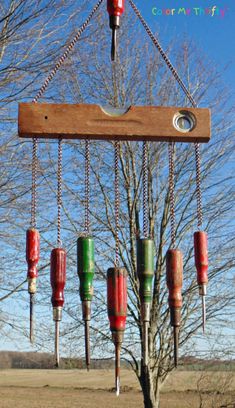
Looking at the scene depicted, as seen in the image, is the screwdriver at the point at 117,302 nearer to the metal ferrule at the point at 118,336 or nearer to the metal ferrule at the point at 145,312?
the metal ferrule at the point at 118,336

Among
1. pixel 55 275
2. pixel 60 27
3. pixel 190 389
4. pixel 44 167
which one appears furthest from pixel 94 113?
pixel 190 389

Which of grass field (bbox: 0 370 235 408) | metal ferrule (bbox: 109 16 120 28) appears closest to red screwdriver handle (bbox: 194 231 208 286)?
metal ferrule (bbox: 109 16 120 28)

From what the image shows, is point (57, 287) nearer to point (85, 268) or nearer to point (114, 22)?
point (85, 268)

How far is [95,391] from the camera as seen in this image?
91.2ft

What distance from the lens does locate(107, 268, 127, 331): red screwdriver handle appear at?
2.71 m

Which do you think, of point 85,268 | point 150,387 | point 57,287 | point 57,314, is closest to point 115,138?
point 85,268

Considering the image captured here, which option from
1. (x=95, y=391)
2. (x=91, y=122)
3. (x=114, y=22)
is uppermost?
(x=114, y=22)

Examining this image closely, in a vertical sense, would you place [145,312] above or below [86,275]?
below

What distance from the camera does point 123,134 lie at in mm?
3041

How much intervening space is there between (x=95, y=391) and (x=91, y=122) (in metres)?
26.3

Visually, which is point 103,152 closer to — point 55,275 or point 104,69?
point 104,69

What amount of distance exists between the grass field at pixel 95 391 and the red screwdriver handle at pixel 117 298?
922 cm

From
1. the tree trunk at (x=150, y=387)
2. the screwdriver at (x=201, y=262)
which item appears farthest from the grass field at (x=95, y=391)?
the screwdriver at (x=201, y=262)

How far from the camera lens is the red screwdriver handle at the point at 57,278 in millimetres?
2848
